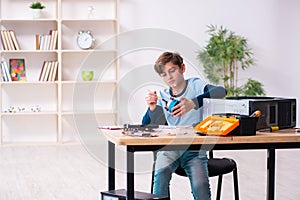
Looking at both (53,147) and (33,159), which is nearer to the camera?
(33,159)

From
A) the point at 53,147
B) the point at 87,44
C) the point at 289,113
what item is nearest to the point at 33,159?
the point at 53,147

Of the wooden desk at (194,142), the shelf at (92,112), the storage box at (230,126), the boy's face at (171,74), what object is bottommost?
the shelf at (92,112)

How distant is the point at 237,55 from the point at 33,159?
9.11 ft

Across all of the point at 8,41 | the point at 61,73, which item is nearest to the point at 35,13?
the point at 8,41

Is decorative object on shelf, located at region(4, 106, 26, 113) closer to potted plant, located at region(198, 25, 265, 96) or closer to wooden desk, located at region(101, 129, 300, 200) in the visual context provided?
potted plant, located at region(198, 25, 265, 96)

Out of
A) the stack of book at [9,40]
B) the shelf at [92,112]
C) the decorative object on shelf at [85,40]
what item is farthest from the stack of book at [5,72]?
the decorative object on shelf at [85,40]

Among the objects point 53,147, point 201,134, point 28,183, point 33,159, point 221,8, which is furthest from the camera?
point 221,8

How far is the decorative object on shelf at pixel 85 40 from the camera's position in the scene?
7.88 m

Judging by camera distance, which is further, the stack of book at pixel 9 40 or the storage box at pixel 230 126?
the stack of book at pixel 9 40

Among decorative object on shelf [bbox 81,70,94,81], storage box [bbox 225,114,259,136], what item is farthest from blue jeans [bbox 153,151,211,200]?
decorative object on shelf [bbox 81,70,94,81]

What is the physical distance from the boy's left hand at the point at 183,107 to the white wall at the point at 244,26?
4379mm

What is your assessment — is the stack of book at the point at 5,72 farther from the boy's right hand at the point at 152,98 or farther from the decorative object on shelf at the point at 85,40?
the boy's right hand at the point at 152,98

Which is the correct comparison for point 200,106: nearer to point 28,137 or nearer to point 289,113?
point 289,113

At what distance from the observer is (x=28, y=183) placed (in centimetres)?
548
